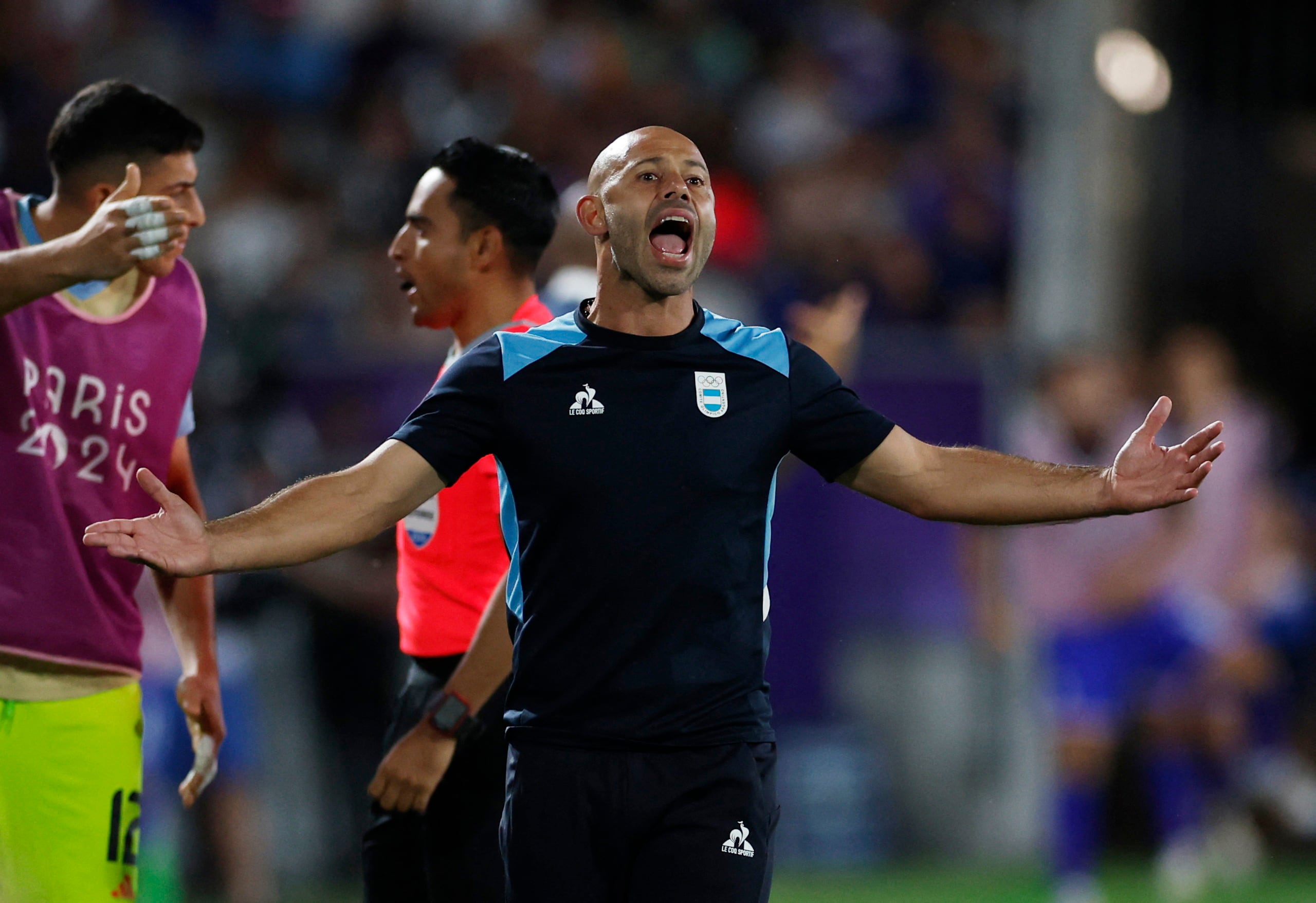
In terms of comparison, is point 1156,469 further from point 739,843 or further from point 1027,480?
point 739,843

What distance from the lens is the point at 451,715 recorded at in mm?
3941

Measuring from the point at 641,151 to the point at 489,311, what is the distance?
3.28ft

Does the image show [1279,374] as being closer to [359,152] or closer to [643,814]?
[359,152]

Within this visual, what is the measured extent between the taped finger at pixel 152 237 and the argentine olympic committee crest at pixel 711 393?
3.72 ft

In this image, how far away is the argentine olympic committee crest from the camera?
349cm

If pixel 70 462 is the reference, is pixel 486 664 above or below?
below

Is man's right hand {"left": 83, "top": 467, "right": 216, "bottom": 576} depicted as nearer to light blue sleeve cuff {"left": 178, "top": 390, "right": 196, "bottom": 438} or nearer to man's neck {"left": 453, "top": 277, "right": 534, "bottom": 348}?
light blue sleeve cuff {"left": 178, "top": 390, "right": 196, "bottom": 438}

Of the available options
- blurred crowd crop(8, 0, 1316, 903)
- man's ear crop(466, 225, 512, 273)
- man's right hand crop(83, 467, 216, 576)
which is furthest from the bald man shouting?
blurred crowd crop(8, 0, 1316, 903)

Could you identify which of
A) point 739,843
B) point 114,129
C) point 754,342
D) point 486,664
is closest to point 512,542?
point 486,664

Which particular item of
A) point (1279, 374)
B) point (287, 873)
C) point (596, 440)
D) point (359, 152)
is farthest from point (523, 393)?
point (1279, 374)

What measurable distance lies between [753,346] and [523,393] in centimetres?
51

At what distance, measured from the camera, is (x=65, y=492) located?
3.99 m

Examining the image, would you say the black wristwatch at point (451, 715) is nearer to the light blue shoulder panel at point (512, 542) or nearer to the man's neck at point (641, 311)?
the light blue shoulder panel at point (512, 542)

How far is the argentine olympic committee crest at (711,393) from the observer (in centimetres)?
349
